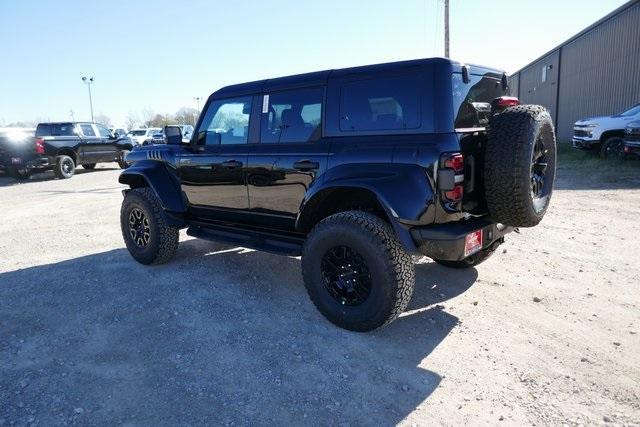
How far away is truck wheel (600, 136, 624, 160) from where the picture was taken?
41.3 ft

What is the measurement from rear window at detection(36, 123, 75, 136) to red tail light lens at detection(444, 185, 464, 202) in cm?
1560

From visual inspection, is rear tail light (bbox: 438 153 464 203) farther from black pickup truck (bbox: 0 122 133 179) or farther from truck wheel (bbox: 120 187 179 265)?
black pickup truck (bbox: 0 122 133 179)

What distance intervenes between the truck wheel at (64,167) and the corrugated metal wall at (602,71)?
65.3 feet

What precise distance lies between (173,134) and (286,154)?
1.66 metres

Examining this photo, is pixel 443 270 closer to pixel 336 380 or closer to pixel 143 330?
pixel 336 380

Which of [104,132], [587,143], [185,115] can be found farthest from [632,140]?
[185,115]

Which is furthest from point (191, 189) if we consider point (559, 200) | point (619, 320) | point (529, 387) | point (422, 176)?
point (559, 200)

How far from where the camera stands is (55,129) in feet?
49.6

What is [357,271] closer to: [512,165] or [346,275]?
[346,275]

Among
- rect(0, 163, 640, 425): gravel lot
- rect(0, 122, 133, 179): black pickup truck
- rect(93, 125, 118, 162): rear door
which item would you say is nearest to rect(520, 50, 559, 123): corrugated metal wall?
rect(93, 125, 118, 162): rear door

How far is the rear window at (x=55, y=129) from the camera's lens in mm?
14961

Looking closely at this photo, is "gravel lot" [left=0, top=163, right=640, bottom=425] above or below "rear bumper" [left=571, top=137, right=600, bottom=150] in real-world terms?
below

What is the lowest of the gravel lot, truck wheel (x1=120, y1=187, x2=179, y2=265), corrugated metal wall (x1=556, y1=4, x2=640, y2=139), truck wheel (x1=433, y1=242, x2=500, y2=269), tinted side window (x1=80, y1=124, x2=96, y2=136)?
the gravel lot

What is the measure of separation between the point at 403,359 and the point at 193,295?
83.0 inches
